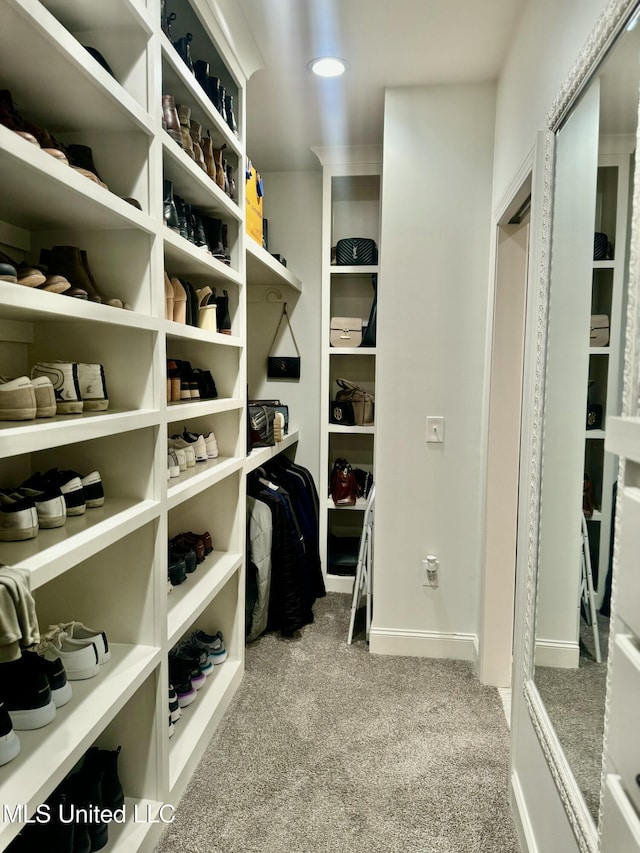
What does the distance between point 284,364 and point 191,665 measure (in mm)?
1985

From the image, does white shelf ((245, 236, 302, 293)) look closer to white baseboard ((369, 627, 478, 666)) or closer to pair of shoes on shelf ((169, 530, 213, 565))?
pair of shoes on shelf ((169, 530, 213, 565))

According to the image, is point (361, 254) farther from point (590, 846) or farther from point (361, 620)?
point (590, 846)

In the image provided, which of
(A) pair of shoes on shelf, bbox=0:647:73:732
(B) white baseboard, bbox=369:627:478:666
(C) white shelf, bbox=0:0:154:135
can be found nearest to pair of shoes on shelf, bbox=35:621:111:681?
(A) pair of shoes on shelf, bbox=0:647:73:732

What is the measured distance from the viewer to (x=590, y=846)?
3.37ft

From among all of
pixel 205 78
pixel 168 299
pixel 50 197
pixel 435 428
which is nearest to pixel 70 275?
pixel 50 197

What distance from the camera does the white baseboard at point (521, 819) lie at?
4.77 ft

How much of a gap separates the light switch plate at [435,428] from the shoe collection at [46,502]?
61.0 inches

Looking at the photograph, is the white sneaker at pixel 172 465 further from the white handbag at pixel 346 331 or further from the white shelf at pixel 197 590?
the white handbag at pixel 346 331

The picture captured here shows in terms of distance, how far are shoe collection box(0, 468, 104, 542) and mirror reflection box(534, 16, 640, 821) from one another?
1.19m

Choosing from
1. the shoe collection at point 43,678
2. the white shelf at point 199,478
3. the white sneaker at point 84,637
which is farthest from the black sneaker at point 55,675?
the white shelf at point 199,478

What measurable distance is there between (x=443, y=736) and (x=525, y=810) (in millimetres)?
503

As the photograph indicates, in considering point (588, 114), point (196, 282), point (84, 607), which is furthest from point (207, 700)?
point (588, 114)

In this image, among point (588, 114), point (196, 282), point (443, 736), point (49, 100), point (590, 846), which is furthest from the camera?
point (196, 282)

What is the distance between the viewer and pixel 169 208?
1745 mm
